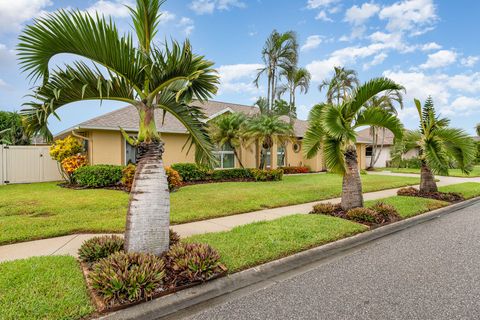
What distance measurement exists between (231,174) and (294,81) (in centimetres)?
743

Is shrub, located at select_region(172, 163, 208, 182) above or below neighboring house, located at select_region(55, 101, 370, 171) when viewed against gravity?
below

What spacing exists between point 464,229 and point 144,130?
7.54 metres

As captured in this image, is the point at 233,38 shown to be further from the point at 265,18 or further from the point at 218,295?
the point at 218,295

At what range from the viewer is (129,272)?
10.3 ft

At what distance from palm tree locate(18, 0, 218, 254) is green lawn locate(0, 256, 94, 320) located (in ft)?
2.57

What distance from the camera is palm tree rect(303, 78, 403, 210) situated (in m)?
6.79

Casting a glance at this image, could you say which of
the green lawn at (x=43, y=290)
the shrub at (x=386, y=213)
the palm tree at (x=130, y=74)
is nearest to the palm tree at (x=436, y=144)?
the shrub at (x=386, y=213)

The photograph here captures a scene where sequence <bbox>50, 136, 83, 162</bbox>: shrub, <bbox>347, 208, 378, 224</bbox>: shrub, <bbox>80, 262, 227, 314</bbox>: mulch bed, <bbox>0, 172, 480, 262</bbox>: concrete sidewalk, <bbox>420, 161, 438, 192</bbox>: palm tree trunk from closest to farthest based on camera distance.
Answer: <bbox>80, 262, 227, 314</bbox>: mulch bed → <bbox>0, 172, 480, 262</bbox>: concrete sidewalk → <bbox>347, 208, 378, 224</bbox>: shrub → <bbox>420, 161, 438, 192</bbox>: palm tree trunk → <bbox>50, 136, 83, 162</bbox>: shrub

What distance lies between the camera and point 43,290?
3.08 meters

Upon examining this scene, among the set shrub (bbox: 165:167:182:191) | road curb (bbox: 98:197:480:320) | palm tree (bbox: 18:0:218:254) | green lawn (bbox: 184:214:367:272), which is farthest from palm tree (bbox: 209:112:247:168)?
palm tree (bbox: 18:0:218:254)

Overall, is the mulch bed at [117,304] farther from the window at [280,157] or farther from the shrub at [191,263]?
the window at [280,157]

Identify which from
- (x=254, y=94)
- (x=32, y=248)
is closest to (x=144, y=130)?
(x=32, y=248)

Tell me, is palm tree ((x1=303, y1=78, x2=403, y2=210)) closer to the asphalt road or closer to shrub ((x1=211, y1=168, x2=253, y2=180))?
the asphalt road

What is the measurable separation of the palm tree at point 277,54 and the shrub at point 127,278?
14683mm
